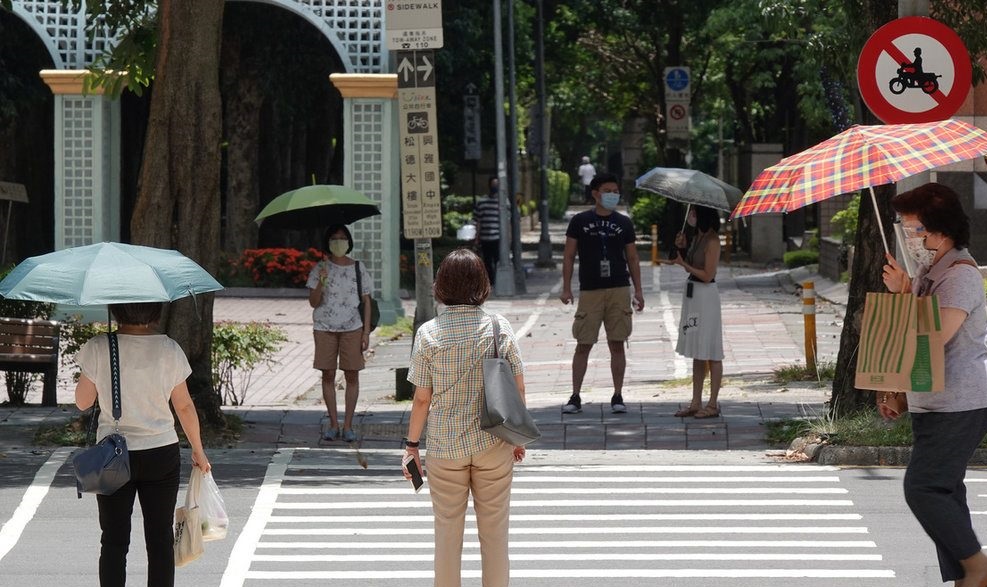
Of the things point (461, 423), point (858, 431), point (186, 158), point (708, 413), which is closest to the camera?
point (461, 423)

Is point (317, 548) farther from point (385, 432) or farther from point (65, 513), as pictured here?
point (385, 432)

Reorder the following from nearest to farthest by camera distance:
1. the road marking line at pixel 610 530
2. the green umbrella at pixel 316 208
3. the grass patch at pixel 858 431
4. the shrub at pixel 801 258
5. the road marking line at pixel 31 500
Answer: the road marking line at pixel 31 500, the road marking line at pixel 610 530, the grass patch at pixel 858 431, the green umbrella at pixel 316 208, the shrub at pixel 801 258

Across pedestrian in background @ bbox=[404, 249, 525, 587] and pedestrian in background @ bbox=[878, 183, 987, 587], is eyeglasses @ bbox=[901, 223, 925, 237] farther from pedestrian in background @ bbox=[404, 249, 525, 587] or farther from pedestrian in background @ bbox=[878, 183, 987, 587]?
pedestrian in background @ bbox=[404, 249, 525, 587]

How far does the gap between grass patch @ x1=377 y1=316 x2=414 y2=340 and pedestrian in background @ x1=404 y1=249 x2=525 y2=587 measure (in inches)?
573

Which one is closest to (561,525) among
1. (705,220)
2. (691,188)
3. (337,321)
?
(337,321)

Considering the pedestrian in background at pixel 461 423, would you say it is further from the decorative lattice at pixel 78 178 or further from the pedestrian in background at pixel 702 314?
the decorative lattice at pixel 78 178

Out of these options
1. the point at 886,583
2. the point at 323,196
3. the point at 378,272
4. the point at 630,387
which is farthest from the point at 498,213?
the point at 886,583

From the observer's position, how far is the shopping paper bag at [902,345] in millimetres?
6293

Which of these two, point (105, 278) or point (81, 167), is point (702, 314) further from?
point (81, 167)

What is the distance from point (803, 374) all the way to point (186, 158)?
6501 mm

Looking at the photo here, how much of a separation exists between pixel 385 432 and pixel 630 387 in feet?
11.3

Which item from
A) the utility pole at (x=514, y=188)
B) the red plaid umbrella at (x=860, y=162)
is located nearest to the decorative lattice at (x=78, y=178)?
the utility pole at (x=514, y=188)

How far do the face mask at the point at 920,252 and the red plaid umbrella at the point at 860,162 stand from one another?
556 mm

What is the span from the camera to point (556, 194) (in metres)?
67.8
